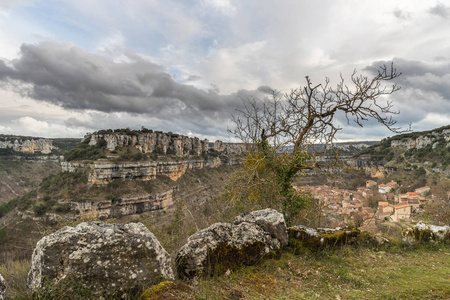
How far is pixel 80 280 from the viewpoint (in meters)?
2.91

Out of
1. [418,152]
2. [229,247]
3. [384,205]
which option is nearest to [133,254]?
[229,247]

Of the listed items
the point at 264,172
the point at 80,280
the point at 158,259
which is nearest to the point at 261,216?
the point at 264,172

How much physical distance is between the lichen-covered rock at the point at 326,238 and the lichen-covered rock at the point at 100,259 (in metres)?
3.10

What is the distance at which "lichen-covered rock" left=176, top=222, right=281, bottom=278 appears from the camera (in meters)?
3.68

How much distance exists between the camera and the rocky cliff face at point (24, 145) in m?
99.1

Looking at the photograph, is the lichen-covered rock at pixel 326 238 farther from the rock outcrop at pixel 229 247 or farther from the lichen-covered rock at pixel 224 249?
the lichen-covered rock at pixel 224 249

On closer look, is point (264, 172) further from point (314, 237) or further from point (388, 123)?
point (388, 123)

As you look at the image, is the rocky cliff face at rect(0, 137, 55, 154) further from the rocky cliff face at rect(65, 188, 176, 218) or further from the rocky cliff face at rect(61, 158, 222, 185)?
the rocky cliff face at rect(65, 188, 176, 218)

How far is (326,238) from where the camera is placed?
17.1 ft

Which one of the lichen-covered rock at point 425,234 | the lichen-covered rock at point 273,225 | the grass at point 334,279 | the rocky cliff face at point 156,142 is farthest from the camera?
the rocky cliff face at point 156,142

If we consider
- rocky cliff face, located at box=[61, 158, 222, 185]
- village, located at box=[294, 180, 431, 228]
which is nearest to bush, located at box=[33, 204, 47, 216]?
rocky cliff face, located at box=[61, 158, 222, 185]

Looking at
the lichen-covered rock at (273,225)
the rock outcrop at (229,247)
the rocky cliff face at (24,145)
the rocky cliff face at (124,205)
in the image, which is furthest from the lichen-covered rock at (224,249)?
the rocky cliff face at (24,145)

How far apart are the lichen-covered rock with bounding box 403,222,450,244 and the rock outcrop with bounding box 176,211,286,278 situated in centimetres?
455

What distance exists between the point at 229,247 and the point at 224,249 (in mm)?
115
